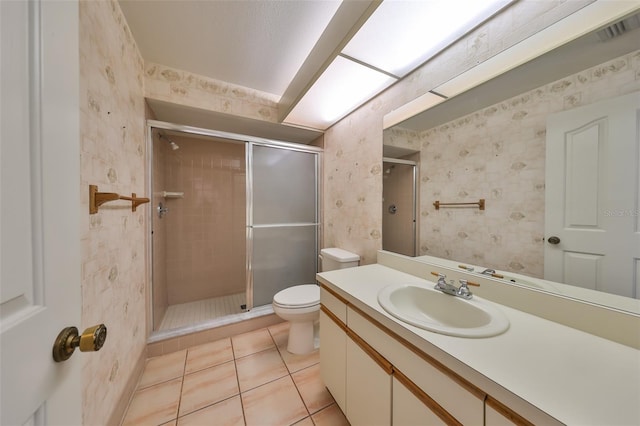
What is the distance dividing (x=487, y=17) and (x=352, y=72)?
2.31 feet

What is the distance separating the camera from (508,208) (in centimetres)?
98

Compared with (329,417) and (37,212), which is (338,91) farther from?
(329,417)

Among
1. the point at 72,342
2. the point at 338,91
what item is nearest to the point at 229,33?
the point at 338,91

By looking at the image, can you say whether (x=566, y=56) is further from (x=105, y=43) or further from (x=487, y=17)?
(x=105, y=43)

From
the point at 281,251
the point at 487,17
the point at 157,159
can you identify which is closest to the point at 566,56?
the point at 487,17

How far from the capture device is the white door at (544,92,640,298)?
70 centimetres

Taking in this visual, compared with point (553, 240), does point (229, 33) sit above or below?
above

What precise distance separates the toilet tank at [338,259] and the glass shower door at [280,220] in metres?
0.41

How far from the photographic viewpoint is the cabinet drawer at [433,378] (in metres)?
0.57

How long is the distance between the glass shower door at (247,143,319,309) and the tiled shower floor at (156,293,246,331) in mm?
382

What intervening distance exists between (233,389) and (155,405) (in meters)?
0.43

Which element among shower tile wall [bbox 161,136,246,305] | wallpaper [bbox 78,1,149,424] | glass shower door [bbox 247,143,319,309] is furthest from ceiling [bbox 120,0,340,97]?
shower tile wall [bbox 161,136,246,305]

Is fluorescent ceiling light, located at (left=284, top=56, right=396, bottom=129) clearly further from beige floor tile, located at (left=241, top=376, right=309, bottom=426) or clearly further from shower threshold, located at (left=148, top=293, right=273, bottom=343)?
beige floor tile, located at (left=241, top=376, right=309, bottom=426)

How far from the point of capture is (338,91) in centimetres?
163
